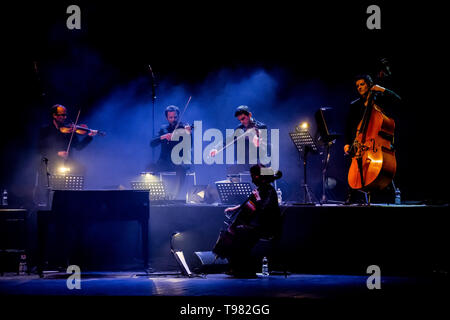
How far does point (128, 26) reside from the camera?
966 cm

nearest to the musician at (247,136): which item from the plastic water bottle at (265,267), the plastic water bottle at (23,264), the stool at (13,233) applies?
the plastic water bottle at (265,267)

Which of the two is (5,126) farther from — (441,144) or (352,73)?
(441,144)

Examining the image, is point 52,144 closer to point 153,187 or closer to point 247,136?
point 153,187

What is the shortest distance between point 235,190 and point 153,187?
1275 mm

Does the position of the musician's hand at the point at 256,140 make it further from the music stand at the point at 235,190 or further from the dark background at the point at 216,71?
the dark background at the point at 216,71

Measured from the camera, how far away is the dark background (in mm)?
8352

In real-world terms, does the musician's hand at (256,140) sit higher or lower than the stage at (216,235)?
higher

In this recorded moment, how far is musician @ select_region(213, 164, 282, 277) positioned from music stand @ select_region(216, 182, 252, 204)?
2.81 feet

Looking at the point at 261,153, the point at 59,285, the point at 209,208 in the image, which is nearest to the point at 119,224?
the point at 209,208

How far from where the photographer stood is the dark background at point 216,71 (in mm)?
8352

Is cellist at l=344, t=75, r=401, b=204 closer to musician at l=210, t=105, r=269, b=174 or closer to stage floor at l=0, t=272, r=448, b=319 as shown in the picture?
musician at l=210, t=105, r=269, b=174

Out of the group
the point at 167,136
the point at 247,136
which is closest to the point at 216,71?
the point at 247,136

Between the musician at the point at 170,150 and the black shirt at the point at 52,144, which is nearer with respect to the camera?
the black shirt at the point at 52,144

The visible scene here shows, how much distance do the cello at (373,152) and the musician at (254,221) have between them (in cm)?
128
